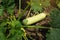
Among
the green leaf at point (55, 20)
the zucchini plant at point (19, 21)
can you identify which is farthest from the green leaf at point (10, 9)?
the green leaf at point (55, 20)

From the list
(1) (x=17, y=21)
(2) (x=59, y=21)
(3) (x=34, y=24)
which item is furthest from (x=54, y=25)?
(1) (x=17, y=21)

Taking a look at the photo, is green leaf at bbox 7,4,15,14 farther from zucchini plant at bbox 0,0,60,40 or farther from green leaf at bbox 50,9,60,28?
green leaf at bbox 50,9,60,28

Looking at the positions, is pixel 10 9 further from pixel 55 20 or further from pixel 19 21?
pixel 55 20

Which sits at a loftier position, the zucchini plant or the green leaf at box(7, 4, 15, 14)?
the green leaf at box(7, 4, 15, 14)

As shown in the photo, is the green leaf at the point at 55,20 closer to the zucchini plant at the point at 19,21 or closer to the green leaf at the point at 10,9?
the zucchini plant at the point at 19,21

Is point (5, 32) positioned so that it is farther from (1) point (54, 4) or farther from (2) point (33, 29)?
(1) point (54, 4)

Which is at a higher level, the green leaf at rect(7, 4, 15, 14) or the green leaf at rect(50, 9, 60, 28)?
the green leaf at rect(7, 4, 15, 14)

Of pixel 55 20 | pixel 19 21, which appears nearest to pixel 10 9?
pixel 19 21

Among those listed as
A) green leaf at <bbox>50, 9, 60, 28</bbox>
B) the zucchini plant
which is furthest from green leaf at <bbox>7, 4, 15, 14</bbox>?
green leaf at <bbox>50, 9, 60, 28</bbox>

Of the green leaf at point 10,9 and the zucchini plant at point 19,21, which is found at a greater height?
the green leaf at point 10,9

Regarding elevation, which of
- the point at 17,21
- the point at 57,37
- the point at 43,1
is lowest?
the point at 57,37

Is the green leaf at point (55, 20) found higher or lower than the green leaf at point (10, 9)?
lower
